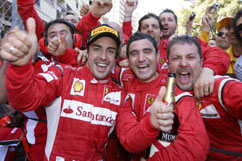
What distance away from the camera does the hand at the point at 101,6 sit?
2.62 meters

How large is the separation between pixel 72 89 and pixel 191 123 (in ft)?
3.84

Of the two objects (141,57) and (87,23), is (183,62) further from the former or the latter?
(87,23)

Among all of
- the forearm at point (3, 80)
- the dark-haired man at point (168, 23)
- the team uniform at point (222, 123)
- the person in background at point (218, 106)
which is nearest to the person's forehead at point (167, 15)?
the dark-haired man at point (168, 23)

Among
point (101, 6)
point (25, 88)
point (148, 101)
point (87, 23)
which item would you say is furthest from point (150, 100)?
point (87, 23)

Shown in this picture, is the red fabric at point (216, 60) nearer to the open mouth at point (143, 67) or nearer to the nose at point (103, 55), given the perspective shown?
the open mouth at point (143, 67)

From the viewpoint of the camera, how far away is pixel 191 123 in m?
1.55

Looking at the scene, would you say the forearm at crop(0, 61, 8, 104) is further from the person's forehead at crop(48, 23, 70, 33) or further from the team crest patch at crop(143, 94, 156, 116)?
the team crest patch at crop(143, 94, 156, 116)

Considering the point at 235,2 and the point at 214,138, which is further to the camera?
the point at 235,2

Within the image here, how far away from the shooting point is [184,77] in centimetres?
212

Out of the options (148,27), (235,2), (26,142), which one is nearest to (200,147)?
(26,142)

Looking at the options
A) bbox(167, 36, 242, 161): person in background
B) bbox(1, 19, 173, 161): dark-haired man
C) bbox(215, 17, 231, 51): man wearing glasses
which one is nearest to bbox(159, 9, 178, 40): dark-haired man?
bbox(215, 17, 231, 51): man wearing glasses

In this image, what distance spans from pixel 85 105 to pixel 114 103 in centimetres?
31

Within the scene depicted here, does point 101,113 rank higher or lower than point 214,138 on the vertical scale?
higher

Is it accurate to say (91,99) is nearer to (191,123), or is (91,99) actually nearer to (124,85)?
(124,85)
